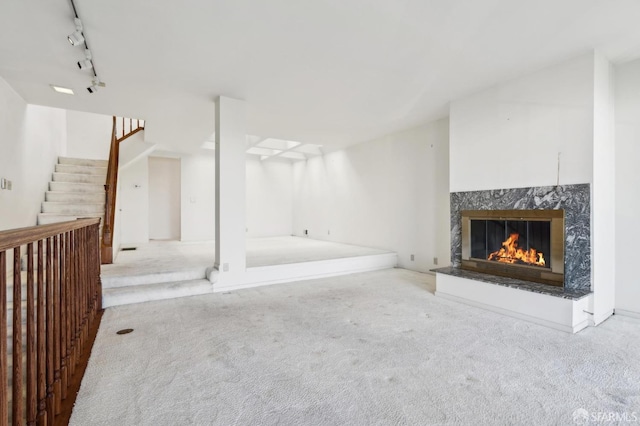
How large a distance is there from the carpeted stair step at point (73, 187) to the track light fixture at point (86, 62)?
11.2ft

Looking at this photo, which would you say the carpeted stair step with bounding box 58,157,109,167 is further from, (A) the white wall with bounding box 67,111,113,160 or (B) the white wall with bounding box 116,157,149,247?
(A) the white wall with bounding box 67,111,113,160

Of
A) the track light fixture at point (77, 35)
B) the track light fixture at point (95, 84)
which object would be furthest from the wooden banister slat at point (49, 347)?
the track light fixture at point (95, 84)

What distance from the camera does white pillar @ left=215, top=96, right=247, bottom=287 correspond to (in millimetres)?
4105

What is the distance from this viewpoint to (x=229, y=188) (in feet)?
13.7

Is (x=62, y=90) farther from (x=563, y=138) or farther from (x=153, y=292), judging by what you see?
(x=563, y=138)

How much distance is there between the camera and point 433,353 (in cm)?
240

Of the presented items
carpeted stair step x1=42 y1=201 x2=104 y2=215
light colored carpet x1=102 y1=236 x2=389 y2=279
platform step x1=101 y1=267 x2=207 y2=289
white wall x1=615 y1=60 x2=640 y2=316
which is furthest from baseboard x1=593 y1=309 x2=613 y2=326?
carpeted stair step x1=42 y1=201 x2=104 y2=215

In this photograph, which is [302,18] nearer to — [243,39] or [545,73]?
[243,39]

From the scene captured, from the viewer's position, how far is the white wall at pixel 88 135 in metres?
6.99

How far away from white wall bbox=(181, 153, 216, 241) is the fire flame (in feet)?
21.3

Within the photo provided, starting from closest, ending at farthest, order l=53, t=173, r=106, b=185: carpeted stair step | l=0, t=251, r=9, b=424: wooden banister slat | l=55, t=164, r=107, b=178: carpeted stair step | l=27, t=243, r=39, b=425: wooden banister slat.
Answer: l=0, t=251, r=9, b=424: wooden banister slat < l=27, t=243, r=39, b=425: wooden banister slat < l=53, t=173, r=106, b=185: carpeted stair step < l=55, t=164, r=107, b=178: carpeted stair step

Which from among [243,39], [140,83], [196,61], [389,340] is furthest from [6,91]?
[389,340]

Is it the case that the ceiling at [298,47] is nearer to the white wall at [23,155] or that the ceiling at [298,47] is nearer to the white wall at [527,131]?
the white wall at [527,131]

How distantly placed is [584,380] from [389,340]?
128 centimetres
